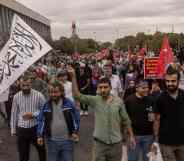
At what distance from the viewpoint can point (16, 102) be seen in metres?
6.09

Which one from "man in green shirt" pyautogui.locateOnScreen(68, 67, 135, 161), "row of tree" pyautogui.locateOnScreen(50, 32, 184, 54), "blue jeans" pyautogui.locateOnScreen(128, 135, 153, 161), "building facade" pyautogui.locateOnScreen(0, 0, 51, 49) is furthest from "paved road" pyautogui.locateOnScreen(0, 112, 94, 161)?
"row of tree" pyautogui.locateOnScreen(50, 32, 184, 54)

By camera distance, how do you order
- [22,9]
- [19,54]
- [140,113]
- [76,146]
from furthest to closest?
[22,9], [76,146], [19,54], [140,113]

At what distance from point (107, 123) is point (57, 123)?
0.61 metres

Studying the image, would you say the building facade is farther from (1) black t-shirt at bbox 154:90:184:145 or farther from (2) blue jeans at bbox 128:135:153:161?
(1) black t-shirt at bbox 154:90:184:145

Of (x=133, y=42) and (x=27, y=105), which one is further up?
(x=133, y=42)

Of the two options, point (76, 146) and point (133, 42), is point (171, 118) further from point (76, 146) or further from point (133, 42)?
point (133, 42)

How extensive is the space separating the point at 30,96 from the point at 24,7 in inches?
2336

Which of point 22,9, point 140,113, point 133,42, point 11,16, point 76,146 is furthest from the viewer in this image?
point 133,42

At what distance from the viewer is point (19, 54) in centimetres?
658

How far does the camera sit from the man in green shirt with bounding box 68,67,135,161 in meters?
5.23

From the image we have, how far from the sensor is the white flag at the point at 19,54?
648cm

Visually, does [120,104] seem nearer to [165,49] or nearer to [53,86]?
[53,86]

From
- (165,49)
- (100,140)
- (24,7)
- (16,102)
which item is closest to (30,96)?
(16,102)

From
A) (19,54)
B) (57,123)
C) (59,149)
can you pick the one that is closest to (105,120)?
(57,123)
